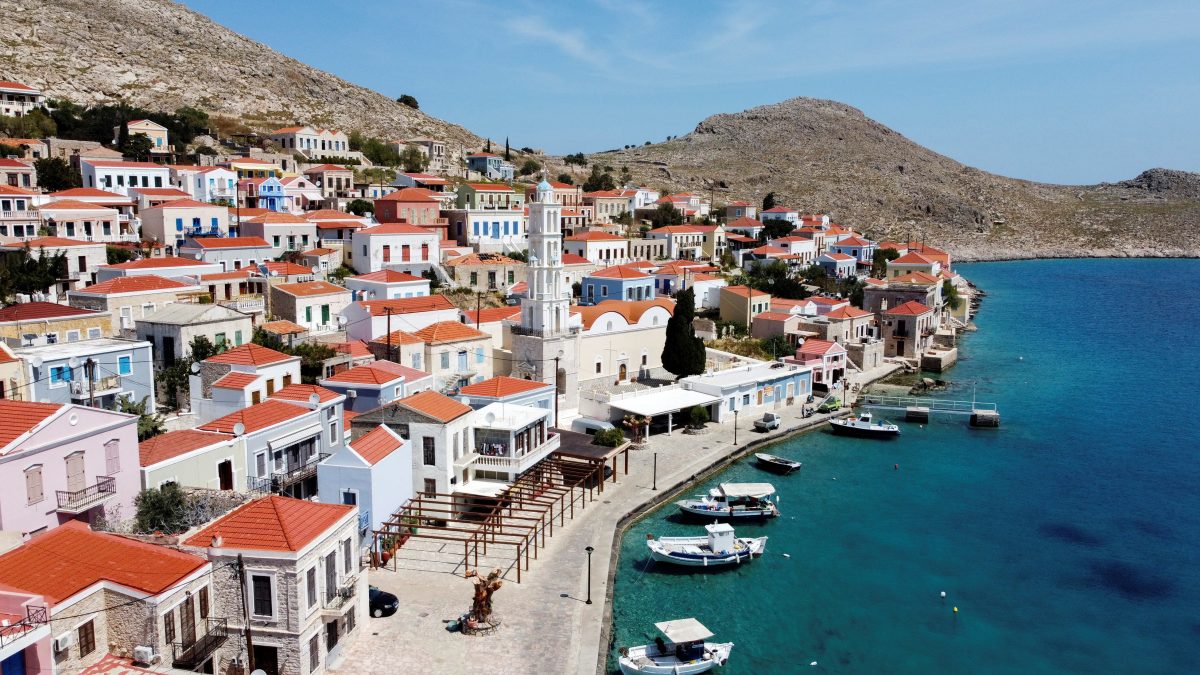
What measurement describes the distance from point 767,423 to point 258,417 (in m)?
23.7

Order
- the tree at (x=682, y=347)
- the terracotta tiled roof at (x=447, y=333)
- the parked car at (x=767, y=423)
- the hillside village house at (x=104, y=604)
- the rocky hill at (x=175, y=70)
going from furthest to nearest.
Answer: the rocky hill at (x=175, y=70), the tree at (x=682, y=347), the parked car at (x=767, y=423), the terracotta tiled roof at (x=447, y=333), the hillside village house at (x=104, y=604)

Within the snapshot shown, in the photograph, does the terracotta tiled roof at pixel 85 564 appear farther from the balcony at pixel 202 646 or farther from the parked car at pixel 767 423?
the parked car at pixel 767 423

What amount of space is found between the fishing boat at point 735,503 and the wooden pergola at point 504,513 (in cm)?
359

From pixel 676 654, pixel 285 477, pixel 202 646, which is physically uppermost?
pixel 285 477

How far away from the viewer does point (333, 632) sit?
711 inches

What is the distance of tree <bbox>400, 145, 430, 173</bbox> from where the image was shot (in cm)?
8188

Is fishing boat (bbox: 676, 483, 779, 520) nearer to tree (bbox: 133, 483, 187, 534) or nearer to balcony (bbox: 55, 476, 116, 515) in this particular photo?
tree (bbox: 133, 483, 187, 534)

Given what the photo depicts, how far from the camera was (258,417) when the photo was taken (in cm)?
2508

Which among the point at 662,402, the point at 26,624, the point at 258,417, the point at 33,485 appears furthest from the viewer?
the point at 662,402

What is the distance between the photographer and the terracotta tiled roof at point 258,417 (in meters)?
24.3

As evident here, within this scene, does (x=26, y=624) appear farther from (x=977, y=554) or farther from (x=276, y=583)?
(x=977, y=554)

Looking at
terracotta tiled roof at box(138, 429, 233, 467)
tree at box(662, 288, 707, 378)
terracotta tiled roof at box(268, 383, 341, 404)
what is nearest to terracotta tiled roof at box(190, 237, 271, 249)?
terracotta tiled roof at box(268, 383, 341, 404)

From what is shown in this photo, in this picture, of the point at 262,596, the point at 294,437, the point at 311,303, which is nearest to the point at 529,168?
the point at 311,303

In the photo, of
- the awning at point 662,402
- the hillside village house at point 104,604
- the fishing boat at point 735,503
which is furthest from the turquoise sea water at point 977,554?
the hillside village house at point 104,604
